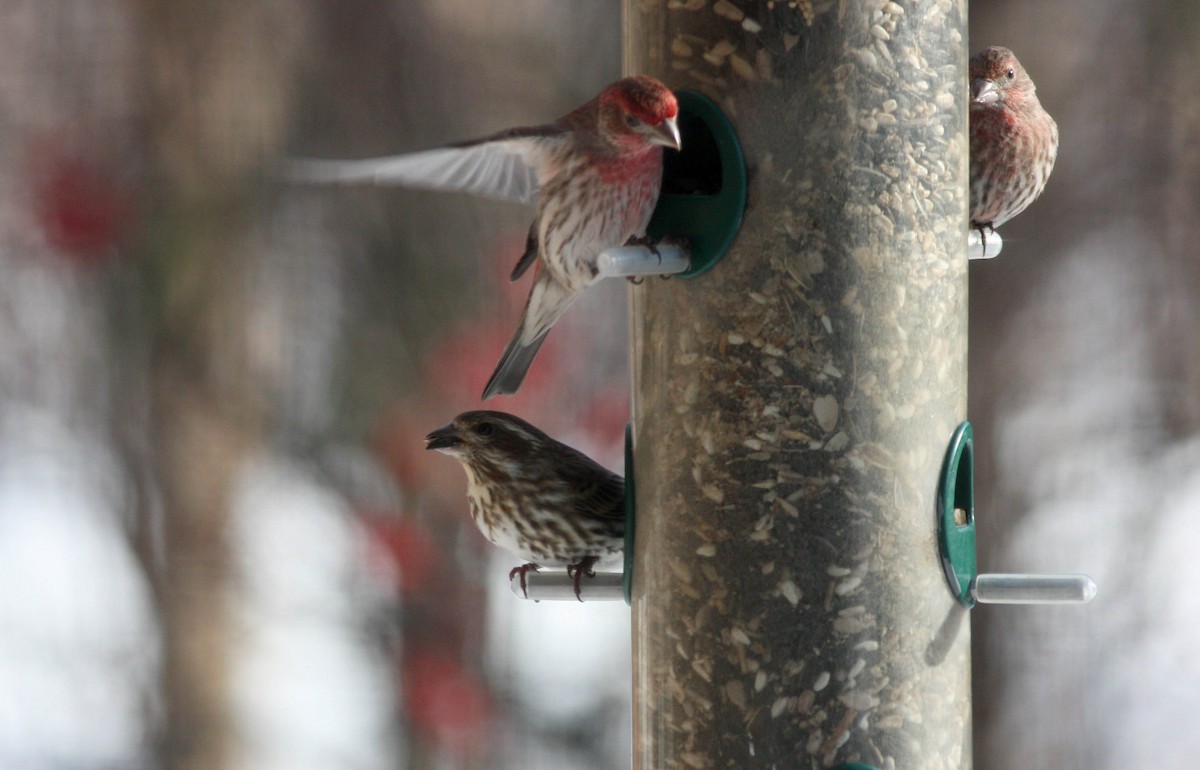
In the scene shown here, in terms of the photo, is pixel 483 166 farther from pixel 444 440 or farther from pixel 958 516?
pixel 958 516

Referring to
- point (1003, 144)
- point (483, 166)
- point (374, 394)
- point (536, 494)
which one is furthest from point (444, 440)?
point (374, 394)

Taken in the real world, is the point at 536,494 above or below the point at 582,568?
above

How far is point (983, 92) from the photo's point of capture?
3426 millimetres

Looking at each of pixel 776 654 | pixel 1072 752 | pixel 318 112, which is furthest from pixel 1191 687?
pixel 318 112

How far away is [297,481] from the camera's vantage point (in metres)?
5.98

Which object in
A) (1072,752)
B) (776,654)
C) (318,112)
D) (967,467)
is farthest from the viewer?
(318,112)

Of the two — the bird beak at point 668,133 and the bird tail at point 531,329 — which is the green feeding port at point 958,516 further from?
the bird tail at point 531,329

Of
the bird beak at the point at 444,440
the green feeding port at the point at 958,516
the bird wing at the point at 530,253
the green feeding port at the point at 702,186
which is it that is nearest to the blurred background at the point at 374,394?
the bird beak at the point at 444,440

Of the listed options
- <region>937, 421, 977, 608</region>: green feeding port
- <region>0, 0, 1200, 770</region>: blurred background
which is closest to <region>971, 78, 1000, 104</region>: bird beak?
<region>937, 421, 977, 608</region>: green feeding port

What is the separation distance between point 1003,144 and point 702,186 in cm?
79

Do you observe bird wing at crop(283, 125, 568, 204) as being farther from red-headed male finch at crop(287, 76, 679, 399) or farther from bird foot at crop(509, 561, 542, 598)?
bird foot at crop(509, 561, 542, 598)

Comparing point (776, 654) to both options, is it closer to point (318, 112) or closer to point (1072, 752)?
point (1072, 752)

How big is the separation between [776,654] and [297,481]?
144 inches

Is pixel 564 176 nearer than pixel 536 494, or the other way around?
pixel 564 176
